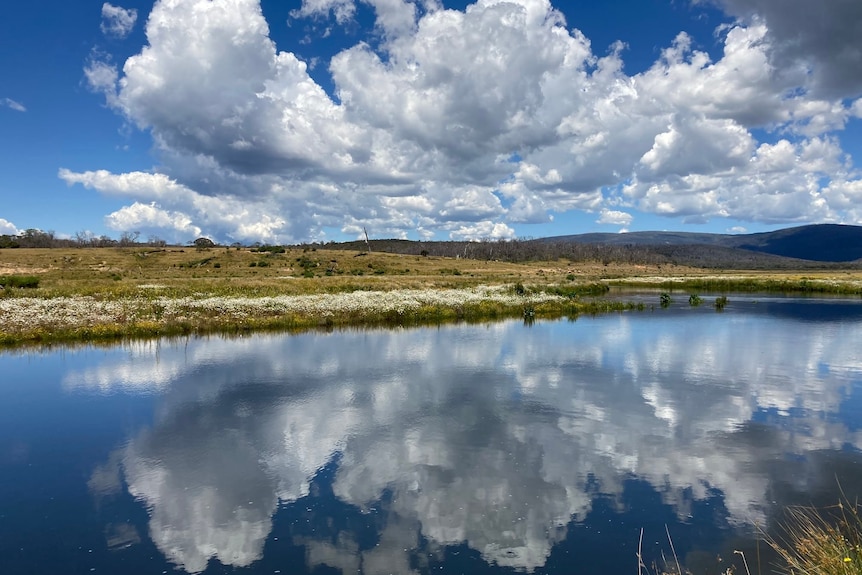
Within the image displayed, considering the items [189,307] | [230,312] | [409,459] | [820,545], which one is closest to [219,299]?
[189,307]

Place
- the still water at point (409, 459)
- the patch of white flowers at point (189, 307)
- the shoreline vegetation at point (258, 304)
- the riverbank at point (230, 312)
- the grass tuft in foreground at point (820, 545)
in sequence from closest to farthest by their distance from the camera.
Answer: the grass tuft in foreground at point (820, 545)
the still water at point (409, 459)
the shoreline vegetation at point (258, 304)
the riverbank at point (230, 312)
the patch of white flowers at point (189, 307)

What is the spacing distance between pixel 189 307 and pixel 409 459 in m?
28.4

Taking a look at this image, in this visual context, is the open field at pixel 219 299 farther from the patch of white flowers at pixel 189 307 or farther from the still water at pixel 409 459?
the still water at pixel 409 459

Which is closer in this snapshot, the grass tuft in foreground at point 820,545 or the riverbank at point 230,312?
the grass tuft in foreground at point 820,545

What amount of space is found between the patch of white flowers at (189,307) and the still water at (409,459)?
234 inches

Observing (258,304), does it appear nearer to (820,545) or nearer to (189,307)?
(189,307)

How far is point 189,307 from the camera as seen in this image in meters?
36.2

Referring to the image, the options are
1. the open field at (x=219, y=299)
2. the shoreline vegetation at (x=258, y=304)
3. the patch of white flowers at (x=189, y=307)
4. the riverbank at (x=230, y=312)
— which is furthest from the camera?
the open field at (x=219, y=299)

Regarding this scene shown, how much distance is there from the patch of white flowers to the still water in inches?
234

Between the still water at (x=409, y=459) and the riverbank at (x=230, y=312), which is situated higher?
the riverbank at (x=230, y=312)

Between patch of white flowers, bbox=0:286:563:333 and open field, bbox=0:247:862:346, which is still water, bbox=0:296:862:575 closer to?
patch of white flowers, bbox=0:286:563:333

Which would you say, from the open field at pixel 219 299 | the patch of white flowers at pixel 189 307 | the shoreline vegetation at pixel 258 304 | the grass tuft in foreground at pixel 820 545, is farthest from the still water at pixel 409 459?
the open field at pixel 219 299

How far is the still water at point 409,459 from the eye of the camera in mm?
9250

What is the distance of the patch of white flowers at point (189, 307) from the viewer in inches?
1229
